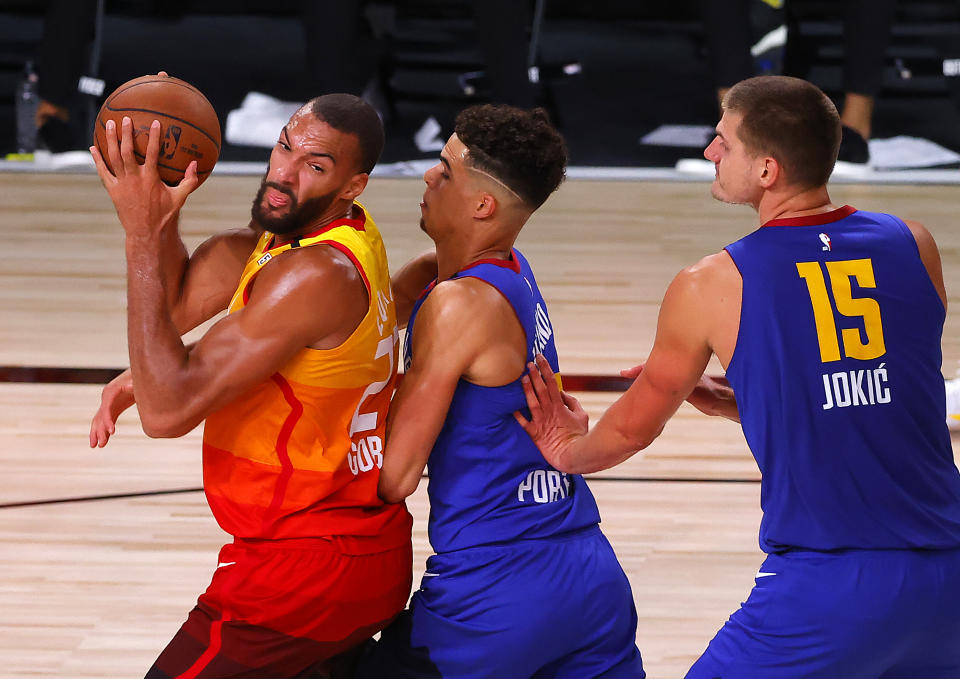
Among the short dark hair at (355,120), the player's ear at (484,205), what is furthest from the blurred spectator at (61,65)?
the player's ear at (484,205)

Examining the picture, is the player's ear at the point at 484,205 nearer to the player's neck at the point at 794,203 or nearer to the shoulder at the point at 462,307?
the shoulder at the point at 462,307

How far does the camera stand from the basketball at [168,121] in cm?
259

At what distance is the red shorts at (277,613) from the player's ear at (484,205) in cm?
71

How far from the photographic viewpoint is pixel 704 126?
10.0 meters

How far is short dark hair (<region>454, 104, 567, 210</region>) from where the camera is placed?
106 inches

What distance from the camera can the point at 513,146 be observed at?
8.86 feet

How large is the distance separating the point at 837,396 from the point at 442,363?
0.72 metres

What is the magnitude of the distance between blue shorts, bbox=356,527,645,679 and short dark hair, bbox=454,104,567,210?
28.1 inches

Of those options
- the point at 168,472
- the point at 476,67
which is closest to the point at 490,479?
the point at 168,472

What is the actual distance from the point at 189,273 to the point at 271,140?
669cm

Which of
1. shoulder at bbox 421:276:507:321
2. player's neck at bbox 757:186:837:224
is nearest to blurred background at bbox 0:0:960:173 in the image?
shoulder at bbox 421:276:507:321

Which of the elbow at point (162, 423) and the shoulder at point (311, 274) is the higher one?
the shoulder at point (311, 274)

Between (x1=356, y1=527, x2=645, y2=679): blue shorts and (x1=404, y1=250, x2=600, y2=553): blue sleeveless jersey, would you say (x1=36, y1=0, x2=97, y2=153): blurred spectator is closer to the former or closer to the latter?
(x1=404, y1=250, x2=600, y2=553): blue sleeveless jersey

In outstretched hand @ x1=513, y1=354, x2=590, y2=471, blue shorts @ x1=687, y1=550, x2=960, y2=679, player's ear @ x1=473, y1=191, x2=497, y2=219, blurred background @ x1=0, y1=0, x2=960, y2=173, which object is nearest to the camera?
blue shorts @ x1=687, y1=550, x2=960, y2=679
